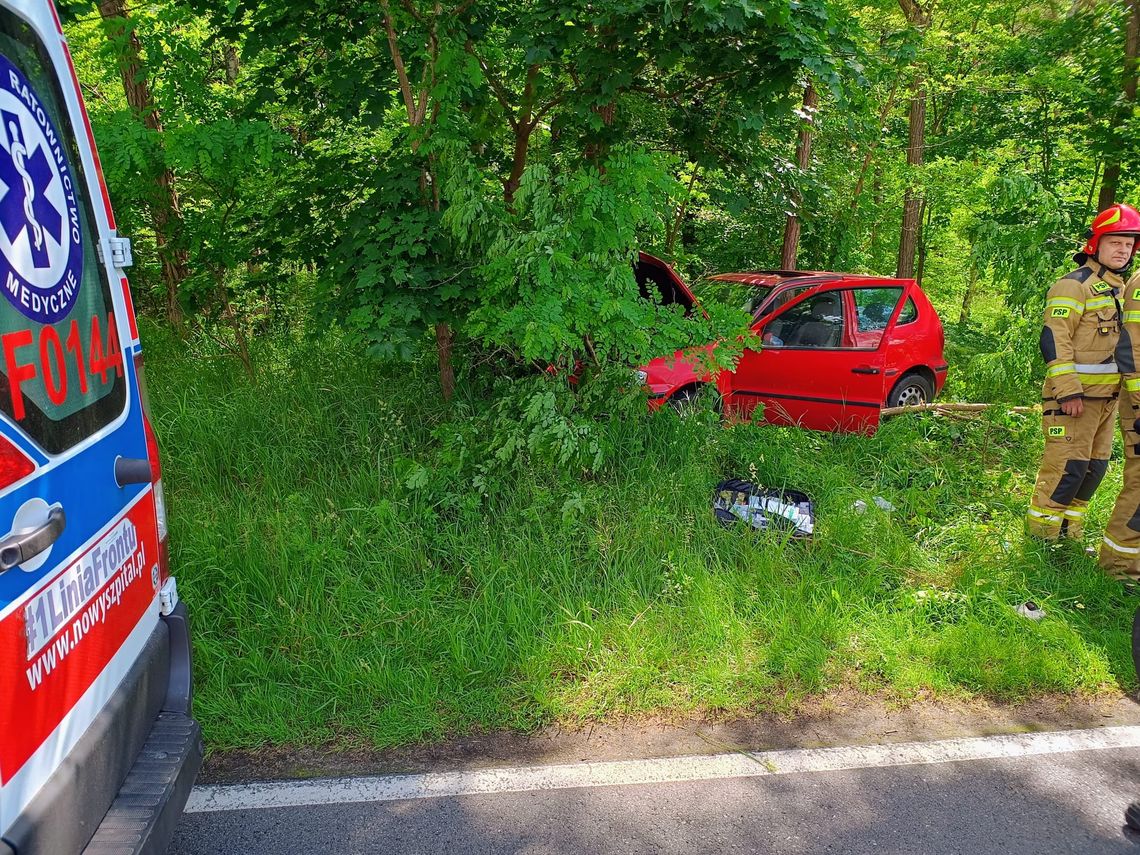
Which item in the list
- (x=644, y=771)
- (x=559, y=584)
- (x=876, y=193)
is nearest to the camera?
(x=644, y=771)

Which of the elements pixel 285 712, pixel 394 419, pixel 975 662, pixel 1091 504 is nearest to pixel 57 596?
pixel 285 712

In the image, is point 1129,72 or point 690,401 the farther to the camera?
point 1129,72

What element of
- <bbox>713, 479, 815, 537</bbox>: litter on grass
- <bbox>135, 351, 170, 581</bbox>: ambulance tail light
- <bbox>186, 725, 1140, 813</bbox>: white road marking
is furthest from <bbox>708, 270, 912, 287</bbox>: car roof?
<bbox>135, 351, 170, 581</bbox>: ambulance tail light

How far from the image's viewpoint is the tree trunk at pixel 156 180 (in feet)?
14.3

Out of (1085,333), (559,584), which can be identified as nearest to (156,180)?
(559,584)

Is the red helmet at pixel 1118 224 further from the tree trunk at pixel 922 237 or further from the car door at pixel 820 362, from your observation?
the tree trunk at pixel 922 237

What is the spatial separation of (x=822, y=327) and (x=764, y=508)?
9.93 ft

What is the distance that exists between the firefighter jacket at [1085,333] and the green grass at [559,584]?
0.99m

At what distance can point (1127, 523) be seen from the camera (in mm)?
4336

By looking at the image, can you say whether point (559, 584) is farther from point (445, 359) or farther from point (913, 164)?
point (913, 164)

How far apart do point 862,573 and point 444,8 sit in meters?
4.16

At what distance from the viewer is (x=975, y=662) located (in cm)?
358

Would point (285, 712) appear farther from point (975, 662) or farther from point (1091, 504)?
point (1091, 504)

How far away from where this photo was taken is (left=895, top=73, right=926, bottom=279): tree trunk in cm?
1028
